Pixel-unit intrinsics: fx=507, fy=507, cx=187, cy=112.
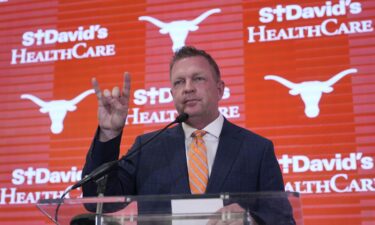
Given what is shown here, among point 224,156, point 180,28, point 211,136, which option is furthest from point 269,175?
point 180,28

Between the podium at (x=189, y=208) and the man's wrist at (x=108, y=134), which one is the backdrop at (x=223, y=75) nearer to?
the man's wrist at (x=108, y=134)

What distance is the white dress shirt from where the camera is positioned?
76.9 inches

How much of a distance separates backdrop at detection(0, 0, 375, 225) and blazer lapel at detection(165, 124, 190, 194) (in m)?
1.02

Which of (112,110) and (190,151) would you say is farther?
(190,151)

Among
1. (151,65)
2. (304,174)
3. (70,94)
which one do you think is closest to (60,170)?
(70,94)

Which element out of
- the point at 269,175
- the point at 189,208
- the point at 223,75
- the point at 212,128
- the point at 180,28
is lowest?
the point at 189,208

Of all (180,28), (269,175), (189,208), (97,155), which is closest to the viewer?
(189,208)

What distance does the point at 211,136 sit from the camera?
2.01 meters

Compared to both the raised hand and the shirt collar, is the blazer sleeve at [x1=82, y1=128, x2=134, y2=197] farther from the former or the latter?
the shirt collar

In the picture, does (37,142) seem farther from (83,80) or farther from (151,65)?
(151,65)

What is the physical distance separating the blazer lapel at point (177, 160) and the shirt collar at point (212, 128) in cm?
2

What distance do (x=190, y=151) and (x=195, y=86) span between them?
26 centimetres

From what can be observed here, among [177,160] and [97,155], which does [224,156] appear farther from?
[97,155]

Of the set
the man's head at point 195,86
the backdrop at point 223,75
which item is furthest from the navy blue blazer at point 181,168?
the backdrop at point 223,75
